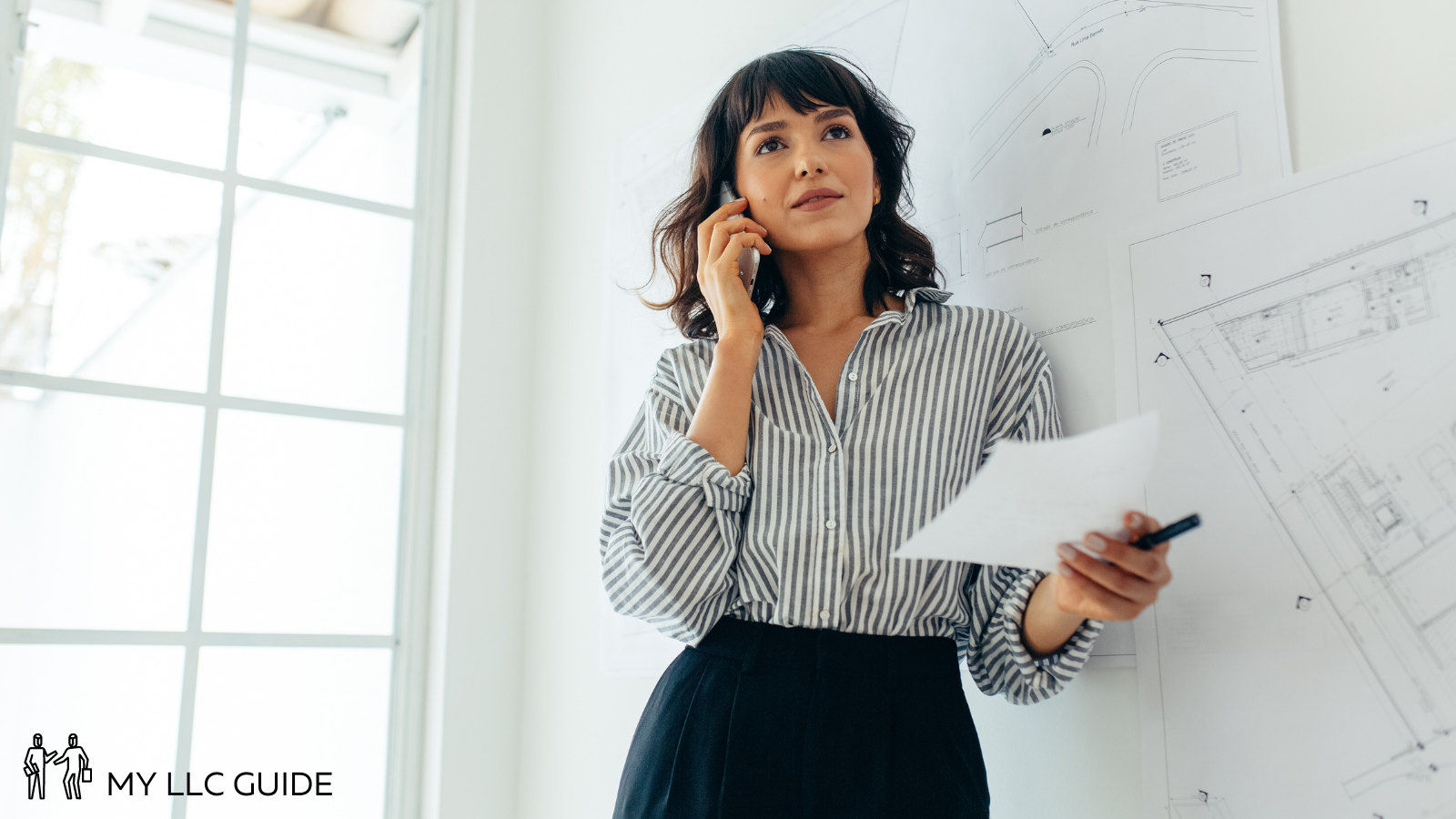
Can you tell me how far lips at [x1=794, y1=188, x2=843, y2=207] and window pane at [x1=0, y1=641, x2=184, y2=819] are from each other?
1.43m

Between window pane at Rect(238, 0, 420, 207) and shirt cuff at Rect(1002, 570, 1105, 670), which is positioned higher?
window pane at Rect(238, 0, 420, 207)

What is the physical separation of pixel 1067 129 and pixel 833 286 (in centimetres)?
29

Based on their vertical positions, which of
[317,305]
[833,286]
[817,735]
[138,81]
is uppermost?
[138,81]

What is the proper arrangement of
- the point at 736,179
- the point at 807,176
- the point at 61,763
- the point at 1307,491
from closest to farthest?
the point at 1307,491 → the point at 807,176 → the point at 736,179 → the point at 61,763

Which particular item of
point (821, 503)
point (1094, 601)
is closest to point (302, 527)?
point (821, 503)

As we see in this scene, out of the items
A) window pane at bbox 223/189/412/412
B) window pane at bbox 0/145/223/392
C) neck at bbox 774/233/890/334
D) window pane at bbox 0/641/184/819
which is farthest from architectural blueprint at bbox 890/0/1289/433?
window pane at bbox 0/641/184/819

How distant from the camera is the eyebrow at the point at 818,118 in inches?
47.0

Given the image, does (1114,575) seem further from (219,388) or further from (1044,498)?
(219,388)

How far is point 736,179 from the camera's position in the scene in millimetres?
1267

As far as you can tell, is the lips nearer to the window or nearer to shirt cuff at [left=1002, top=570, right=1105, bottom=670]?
shirt cuff at [left=1002, top=570, right=1105, bottom=670]

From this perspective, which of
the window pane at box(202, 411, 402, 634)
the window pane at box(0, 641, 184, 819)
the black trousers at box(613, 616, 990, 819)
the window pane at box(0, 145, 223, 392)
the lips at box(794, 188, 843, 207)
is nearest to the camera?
the black trousers at box(613, 616, 990, 819)

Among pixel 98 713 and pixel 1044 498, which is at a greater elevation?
pixel 1044 498

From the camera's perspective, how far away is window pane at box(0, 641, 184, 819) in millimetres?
1805

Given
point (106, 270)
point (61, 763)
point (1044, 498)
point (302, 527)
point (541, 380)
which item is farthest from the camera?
point (541, 380)
